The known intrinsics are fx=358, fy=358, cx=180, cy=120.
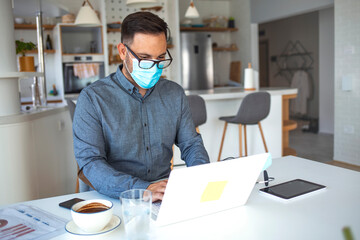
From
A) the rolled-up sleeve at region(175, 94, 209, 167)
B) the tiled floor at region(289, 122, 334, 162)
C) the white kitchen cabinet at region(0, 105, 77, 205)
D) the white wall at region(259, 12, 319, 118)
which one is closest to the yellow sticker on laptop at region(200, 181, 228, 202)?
the rolled-up sleeve at region(175, 94, 209, 167)

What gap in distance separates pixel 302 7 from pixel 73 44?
3828mm

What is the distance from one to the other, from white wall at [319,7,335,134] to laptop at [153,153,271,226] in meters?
6.32

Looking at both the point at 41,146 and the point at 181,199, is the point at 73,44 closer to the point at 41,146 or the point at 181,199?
the point at 41,146

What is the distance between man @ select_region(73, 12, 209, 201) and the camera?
1409 mm

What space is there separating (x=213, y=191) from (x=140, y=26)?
2.50 feet

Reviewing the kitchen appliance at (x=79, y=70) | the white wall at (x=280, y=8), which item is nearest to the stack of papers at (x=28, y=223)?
the kitchen appliance at (x=79, y=70)

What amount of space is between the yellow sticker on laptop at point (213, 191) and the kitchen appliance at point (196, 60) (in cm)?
575

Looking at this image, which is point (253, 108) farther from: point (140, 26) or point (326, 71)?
point (326, 71)

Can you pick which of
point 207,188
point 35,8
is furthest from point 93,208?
point 35,8

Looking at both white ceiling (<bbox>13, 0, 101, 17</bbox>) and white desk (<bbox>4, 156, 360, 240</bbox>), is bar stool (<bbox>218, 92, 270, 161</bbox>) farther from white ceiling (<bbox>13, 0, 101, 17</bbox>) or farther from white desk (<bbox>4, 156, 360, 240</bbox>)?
white desk (<bbox>4, 156, 360, 240</bbox>)

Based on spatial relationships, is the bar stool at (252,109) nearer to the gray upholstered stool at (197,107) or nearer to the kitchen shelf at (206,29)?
the gray upholstered stool at (197,107)

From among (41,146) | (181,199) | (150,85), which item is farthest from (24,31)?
(181,199)

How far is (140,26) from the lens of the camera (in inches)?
56.8

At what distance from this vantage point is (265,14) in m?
6.52
